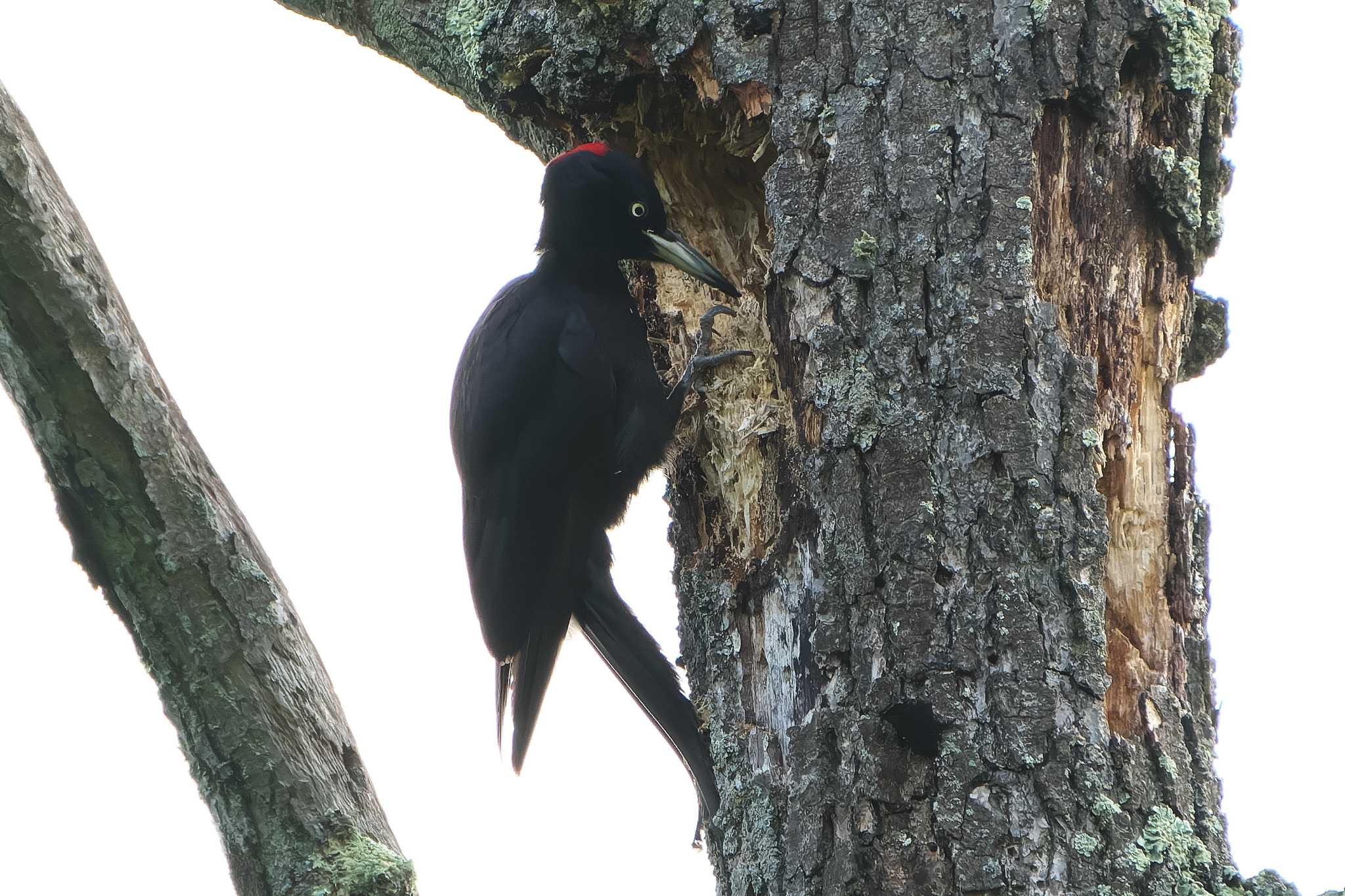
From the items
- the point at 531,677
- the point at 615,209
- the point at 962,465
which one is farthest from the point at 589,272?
the point at 962,465

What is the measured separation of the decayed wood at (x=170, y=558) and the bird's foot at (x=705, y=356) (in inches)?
40.5

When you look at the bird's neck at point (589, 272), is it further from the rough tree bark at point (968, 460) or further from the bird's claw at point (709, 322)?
the rough tree bark at point (968, 460)

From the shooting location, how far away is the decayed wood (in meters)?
1.70

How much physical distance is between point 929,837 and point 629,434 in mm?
1319

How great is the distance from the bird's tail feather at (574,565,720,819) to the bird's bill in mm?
700

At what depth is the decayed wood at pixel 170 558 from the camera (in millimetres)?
1703

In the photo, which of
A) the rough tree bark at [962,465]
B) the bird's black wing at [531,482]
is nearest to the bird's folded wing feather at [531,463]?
the bird's black wing at [531,482]

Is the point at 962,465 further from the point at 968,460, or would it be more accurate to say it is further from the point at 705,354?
the point at 705,354

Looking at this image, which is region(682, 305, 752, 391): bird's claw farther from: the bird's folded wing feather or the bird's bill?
the bird's folded wing feather

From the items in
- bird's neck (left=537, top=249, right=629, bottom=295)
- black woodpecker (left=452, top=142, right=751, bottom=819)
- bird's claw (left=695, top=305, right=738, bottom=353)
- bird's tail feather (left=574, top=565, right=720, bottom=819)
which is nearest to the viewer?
bird's tail feather (left=574, top=565, right=720, bottom=819)

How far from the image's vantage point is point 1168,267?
206cm

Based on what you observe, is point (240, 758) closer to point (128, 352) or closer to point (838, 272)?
point (128, 352)

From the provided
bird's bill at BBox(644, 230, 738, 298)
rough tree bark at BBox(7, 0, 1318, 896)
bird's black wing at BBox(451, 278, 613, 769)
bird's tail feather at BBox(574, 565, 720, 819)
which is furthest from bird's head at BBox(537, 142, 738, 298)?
bird's tail feather at BBox(574, 565, 720, 819)

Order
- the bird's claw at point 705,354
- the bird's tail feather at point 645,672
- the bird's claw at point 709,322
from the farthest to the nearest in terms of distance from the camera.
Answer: the bird's claw at point 709,322, the bird's claw at point 705,354, the bird's tail feather at point 645,672
